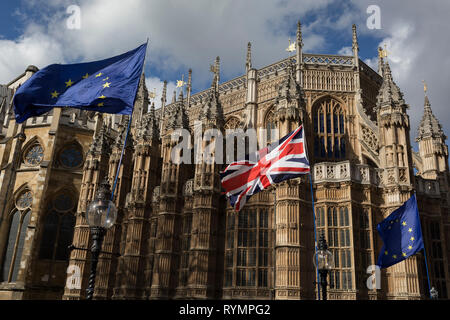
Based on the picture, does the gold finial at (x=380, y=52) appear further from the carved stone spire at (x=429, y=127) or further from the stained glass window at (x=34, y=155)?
the stained glass window at (x=34, y=155)

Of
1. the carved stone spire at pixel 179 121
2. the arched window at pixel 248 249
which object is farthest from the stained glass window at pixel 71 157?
the arched window at pixel 248 249

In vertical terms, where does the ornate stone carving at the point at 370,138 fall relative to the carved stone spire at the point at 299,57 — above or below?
below

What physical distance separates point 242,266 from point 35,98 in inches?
590

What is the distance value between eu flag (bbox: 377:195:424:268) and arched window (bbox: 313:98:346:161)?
46.3 ft

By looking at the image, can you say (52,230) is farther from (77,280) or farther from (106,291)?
(106,291)

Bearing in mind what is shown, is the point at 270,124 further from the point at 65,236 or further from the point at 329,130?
the point at 65,236

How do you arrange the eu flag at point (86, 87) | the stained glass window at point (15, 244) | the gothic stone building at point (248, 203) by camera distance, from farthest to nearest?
the stained glass window at point (15, 244)
the gothic stone building at point (248, 203)
the eu flag at point (86, 87)

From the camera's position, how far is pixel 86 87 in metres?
15.5

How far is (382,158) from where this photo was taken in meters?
24.7

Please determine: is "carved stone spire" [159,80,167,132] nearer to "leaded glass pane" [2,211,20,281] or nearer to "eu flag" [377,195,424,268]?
"leaded glass pane" [2,211,20,281]

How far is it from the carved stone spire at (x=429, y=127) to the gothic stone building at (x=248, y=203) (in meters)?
0.11

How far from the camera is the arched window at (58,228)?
40.5 metres

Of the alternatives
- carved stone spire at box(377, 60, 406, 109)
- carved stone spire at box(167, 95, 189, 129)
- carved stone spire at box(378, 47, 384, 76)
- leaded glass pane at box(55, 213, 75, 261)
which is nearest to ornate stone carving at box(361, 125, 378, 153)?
carved stone spire at box(377, 60, 406, 109)

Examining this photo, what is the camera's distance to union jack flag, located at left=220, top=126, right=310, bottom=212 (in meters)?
19.0
